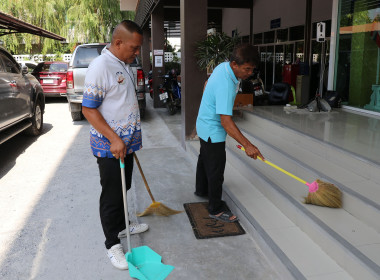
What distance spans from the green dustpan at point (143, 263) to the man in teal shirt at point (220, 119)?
93 centimetres

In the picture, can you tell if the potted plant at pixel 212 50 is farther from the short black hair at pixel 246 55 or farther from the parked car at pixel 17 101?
the parked car at pixel 17 101

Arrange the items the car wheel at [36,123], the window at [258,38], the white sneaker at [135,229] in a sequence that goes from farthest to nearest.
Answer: the window at [258,38]
the car wheel at [36,123]
the white sneaker at [135,229]

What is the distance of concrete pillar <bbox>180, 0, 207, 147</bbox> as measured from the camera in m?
5.99

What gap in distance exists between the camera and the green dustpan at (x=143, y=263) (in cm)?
267

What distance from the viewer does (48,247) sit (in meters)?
3.16

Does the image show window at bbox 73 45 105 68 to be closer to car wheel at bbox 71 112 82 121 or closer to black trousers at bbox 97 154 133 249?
car wheel at bbox 71 112 82 121

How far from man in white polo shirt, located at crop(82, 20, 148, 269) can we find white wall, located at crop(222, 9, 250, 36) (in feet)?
45.0

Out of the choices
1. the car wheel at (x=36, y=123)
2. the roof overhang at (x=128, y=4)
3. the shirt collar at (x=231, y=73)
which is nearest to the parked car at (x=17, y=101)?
the car wheel at (x=36, y=123)

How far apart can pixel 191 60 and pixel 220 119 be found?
307 cm

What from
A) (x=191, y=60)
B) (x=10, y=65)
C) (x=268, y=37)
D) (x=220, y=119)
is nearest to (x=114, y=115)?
(x=220, y=119)

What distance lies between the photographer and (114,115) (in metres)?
2.64

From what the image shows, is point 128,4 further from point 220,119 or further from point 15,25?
point 220,119

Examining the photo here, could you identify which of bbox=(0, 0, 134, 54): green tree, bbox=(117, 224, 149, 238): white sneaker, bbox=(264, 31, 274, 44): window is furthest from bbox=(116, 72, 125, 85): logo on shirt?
bbox=(0, 0, 134, 54): green tree

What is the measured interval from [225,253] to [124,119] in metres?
1.43
